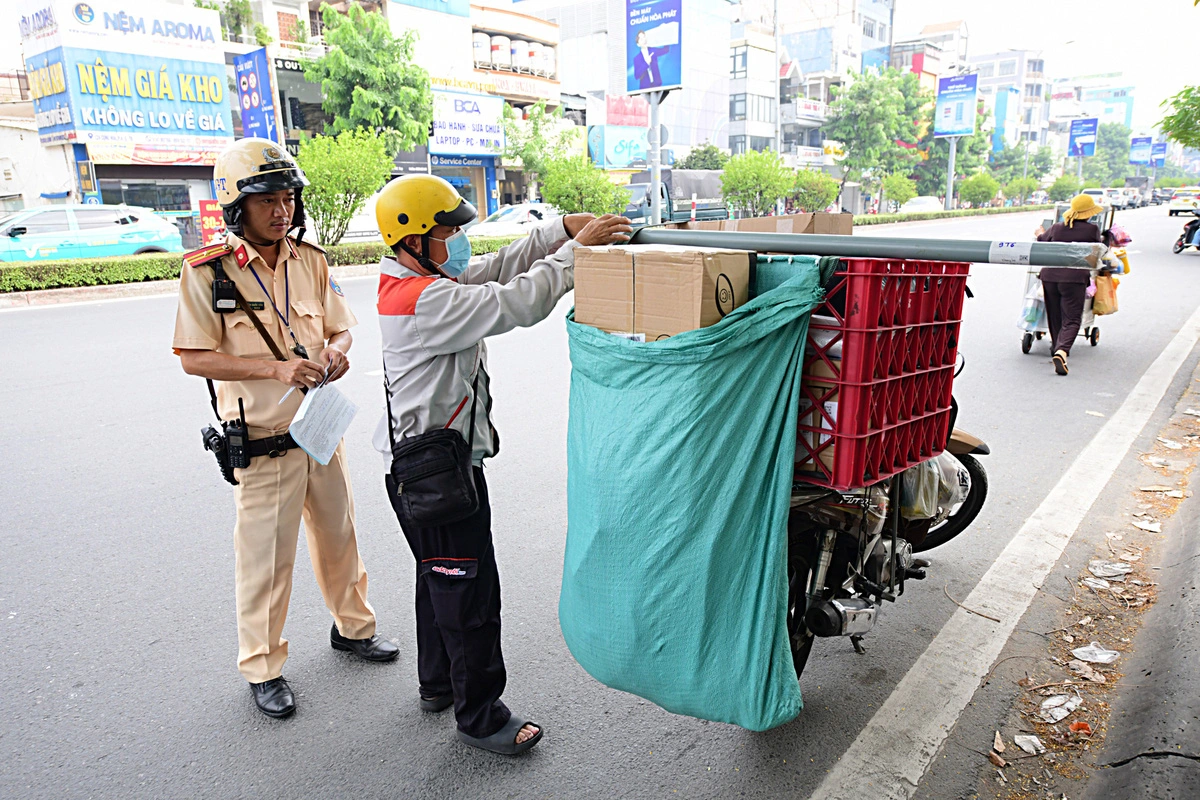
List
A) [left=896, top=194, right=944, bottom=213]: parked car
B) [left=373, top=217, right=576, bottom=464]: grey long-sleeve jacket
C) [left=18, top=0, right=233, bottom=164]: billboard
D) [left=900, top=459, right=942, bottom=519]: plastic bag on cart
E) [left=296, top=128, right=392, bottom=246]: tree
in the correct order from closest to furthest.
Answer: [left=373, top=217, right=576, bottom=464]: grey long-sleeve jacket < [left=900, top=459, right=942, bottom=519]: plastic bag on cart < [left=296, top=128, right=392, bottom=246]: tree < [left=18, top=0, right=233, bottom=164]: billboard < [left=896, top=194, right=944, bottom=213]: parked car

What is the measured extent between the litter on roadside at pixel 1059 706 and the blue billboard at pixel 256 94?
23240mm

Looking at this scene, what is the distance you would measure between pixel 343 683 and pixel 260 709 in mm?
276

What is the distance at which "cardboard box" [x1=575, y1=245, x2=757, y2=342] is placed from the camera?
1.99m

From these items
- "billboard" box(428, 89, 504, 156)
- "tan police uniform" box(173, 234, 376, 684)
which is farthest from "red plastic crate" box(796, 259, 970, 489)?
"billboard" box(428, 89, 504, 156)

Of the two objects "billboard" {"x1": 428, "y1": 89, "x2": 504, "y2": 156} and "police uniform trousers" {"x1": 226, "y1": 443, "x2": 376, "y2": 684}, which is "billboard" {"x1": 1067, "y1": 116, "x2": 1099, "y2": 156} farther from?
"police uniform trousers" {"x1": 226, "y1": 443, "x2": 376, "y2": 684}

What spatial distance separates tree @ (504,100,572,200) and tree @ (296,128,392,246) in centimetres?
1647

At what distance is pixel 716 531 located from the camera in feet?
6.73

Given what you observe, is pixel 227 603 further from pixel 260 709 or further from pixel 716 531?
pixel 716 531

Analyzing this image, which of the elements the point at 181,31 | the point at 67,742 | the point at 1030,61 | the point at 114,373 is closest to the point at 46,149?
the point at 181,31

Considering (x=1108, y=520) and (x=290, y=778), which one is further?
(x=1108, y=520)

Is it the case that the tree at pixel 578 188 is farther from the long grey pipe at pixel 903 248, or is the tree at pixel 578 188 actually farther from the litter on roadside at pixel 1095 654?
the long grey pipe at pixel 903 248

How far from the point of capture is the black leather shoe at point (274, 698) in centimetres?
266

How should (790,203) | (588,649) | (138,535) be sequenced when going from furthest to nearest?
(790,203) < (138,535) < (588,649)

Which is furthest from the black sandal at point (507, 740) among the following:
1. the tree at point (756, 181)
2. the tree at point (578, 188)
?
the tree at point (756, 181)
